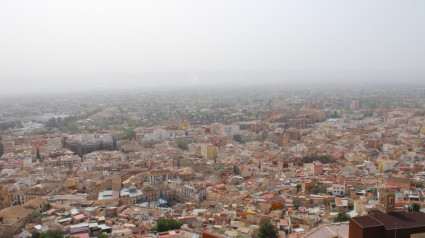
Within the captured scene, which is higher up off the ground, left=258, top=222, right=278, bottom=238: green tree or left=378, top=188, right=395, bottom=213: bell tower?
left=378, top=188, right=395, bottom=213: bell tower

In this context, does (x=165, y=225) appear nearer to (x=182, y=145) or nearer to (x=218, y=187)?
(x=218, y=187)

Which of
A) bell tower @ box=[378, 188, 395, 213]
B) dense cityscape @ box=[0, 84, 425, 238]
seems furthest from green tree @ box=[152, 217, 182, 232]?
bell tower @ box=[378, 188, 395, 213]

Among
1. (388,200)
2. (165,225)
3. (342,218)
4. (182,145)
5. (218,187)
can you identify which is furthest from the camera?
(182,145)

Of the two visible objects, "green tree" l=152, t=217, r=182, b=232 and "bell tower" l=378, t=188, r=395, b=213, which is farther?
"green tree" l=152, t=217, r=182, b=232

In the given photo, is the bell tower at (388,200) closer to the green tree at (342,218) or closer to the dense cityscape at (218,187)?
the dense cityscape at (218,187)

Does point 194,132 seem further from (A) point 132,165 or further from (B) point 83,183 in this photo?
(B) point 83,183

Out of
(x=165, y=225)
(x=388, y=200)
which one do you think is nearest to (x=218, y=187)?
(x=165, y=225)

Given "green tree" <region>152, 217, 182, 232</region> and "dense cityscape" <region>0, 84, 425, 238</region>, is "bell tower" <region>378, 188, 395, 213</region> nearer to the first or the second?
"dense cityscape" <region>0, 84, 425, 238</region>

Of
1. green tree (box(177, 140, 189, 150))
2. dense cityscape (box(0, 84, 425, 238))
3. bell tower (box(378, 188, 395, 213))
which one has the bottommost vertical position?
green tree (box(177, 140, 189, 150))
